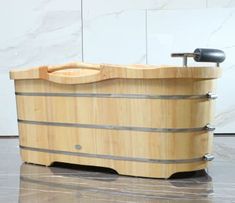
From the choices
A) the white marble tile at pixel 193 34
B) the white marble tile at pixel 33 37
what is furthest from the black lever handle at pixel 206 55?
the white marble tile at pixel 33 37

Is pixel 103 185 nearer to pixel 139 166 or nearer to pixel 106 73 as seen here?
pixel 139 166

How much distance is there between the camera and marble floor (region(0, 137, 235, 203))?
145cm

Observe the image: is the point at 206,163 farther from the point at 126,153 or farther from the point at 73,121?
the point at 73,121

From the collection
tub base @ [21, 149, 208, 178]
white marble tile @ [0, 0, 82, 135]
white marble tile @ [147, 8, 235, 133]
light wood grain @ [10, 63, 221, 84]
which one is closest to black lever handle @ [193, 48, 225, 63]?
light wood grain @ [10, 63, 221, 84]

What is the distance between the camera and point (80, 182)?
5.46 ft

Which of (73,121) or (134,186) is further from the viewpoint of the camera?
(73,121)

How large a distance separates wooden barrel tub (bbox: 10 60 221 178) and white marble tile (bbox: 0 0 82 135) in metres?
1.16

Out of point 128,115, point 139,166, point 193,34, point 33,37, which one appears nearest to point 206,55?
point 128,115

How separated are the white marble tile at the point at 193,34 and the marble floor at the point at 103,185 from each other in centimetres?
118

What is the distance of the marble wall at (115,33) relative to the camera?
300 centimetres

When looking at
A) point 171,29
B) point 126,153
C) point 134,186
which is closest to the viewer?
point 134,186

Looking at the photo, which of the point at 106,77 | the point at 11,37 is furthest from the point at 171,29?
the point at 106,77

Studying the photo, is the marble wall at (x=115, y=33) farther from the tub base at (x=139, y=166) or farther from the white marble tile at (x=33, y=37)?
the tub base at (x=139, y=166)

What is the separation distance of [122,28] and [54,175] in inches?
61.6
